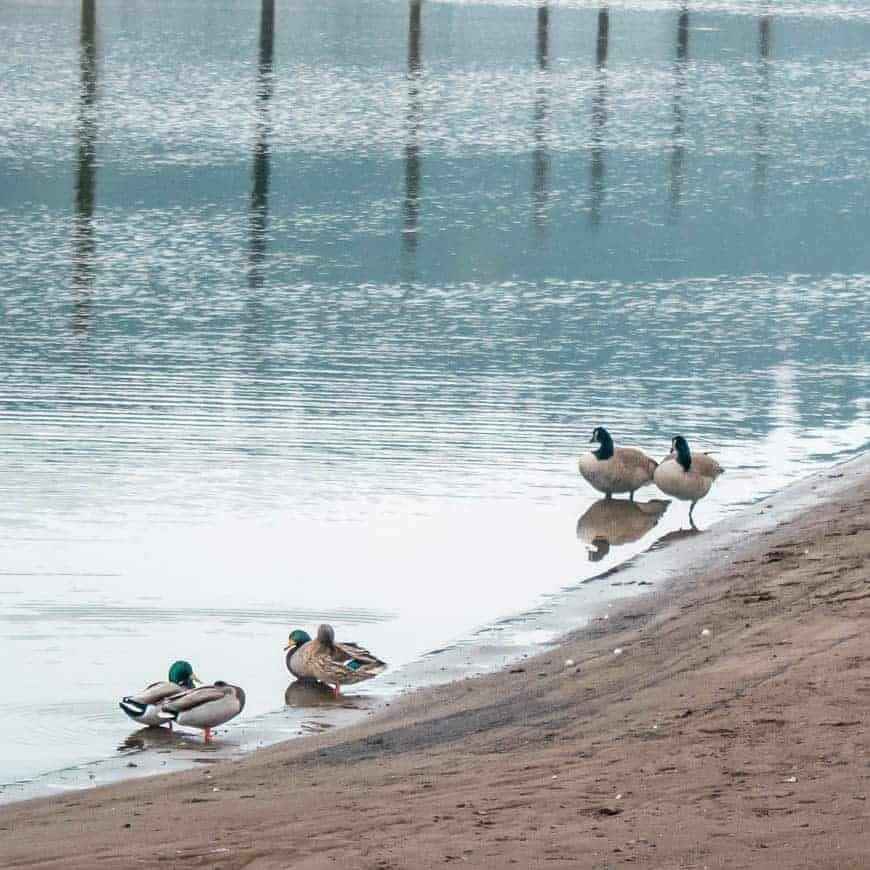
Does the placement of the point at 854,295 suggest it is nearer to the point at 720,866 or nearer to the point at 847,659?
the point at 847,659

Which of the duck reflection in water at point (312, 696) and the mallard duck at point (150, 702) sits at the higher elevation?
the duck reflection in water at point (312, 696)

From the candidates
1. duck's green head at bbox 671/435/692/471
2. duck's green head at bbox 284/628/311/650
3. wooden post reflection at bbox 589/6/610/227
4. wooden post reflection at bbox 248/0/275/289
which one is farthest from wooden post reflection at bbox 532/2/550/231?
duck's green head at bbox 284/628/311/650

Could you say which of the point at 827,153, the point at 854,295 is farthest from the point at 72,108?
the point at 854,295

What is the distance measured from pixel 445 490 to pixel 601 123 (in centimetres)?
2869

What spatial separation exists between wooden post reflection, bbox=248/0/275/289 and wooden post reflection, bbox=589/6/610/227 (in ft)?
17.8

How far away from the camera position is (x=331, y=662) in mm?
11570

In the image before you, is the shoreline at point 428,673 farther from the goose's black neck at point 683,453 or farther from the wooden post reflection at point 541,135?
the wooden post reflection at point 541,135

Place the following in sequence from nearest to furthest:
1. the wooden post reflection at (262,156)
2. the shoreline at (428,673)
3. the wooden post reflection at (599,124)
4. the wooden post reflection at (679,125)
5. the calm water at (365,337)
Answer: the shoreline at (428,673) < the calm water at (365,337) < the wooden post reflection at (262,156) < the wooden post reflection at (599,124) < the wooden post reflection at (679,125)

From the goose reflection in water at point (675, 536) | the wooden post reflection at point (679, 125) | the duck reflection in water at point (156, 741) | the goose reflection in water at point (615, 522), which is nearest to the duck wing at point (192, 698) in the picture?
the duck reflection in water at point (156, 741)

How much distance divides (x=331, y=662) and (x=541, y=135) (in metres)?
31.0

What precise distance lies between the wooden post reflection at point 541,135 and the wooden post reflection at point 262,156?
175 inches

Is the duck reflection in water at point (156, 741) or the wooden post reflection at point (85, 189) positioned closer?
the duck reflection in water at point (156, 741)

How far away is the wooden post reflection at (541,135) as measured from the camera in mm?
33344

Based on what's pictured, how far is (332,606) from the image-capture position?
13.7 metres
